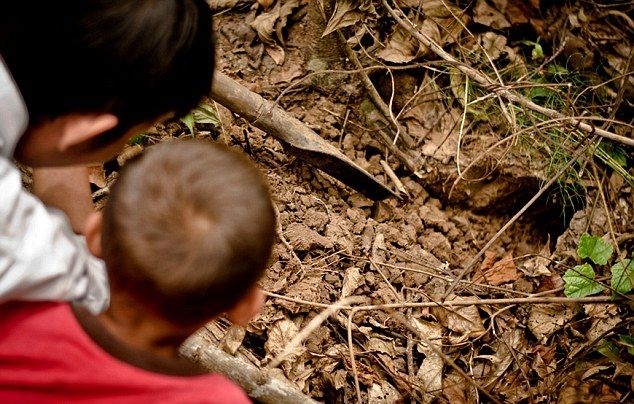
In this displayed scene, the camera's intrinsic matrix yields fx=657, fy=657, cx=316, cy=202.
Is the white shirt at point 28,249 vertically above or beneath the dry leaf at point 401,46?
above

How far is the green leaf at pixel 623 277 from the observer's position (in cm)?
260

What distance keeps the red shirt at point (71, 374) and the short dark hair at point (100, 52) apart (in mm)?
486

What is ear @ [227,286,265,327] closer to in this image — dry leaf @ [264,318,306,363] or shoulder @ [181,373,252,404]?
shoulder @ [181,373,252,404]

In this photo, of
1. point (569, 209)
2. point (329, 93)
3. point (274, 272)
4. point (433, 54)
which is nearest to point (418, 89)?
point (433, 54)

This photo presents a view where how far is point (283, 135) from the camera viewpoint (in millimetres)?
2752

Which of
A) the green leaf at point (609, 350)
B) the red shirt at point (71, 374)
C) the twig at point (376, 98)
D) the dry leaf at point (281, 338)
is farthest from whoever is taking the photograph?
the twig at point (376, 98)

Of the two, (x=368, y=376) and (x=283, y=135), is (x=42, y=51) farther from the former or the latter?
(x=368, y=376)

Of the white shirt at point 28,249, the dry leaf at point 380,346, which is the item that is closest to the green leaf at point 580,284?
the dry leaf at point 380,346

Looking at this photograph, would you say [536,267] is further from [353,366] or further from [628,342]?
[353,366]

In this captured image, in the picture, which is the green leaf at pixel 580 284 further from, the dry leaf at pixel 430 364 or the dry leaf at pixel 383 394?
the dry leaf at pixel 383 394

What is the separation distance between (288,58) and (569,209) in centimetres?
156

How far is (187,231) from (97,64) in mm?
482

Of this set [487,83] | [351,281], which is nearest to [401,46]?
[487,83]

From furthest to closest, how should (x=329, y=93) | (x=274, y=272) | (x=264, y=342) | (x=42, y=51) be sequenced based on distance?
(x=329, y=93) → (x=274, y=272) → (x=264, y=342) → (x=42, y=51)
